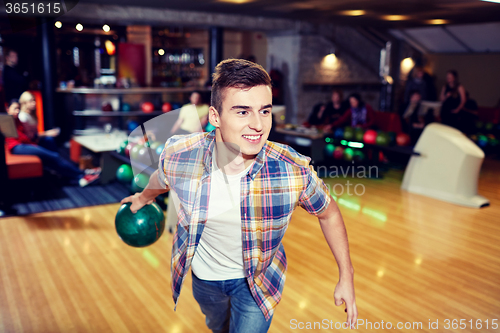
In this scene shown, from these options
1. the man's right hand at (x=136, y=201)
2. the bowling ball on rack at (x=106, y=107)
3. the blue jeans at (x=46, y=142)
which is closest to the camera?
the man's right hand at (x=136, y=201)

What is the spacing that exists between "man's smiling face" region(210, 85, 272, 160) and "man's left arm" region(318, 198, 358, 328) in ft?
1.24

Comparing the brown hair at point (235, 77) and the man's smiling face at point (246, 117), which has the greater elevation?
the brown hair at point (235, 77)

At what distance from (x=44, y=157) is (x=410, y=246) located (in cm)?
440

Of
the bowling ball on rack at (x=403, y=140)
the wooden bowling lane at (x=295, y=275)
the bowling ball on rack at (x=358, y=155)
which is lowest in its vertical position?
the wooden bowling lane at (x=295, y=275)

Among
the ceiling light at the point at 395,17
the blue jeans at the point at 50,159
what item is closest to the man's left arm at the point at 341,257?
the blue jeans at the point at 50,159

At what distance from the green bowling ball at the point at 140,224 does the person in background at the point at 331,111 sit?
221 inches

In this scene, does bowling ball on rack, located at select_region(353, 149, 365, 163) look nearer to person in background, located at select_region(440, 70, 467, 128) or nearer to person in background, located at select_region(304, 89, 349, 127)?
person in background, located at select_region(304, 89, 349, 127)

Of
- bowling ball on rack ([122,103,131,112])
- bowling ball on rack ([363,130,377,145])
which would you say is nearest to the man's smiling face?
bowling ball on rack ([363,130,377,145])

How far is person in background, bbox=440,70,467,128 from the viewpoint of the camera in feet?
25.5

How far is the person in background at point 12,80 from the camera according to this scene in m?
7.62

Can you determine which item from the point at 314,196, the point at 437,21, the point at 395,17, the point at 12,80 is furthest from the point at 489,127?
the point at 12,80

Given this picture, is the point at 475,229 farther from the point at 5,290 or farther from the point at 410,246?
the point at 5,290

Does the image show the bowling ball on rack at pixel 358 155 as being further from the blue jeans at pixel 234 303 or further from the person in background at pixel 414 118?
the blue jeans at pixel 234 303

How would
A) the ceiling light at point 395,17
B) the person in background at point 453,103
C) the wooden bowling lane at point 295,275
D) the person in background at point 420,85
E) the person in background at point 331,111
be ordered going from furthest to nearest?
the person in background at point 420,85, the ceiling light at point 395,17, the person in background at point 453,103, the person in background at point 331,111, the wooden bowling lane at point 295,275
